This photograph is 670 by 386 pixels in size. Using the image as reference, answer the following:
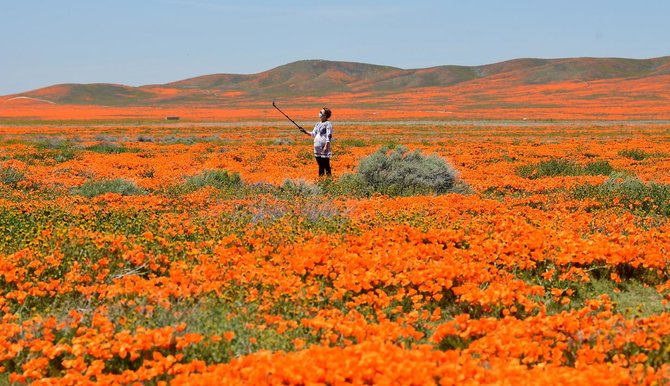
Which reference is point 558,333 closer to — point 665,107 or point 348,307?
point 348,307

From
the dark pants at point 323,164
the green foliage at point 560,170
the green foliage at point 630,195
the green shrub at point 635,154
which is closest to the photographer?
the green foliage at point 630,195

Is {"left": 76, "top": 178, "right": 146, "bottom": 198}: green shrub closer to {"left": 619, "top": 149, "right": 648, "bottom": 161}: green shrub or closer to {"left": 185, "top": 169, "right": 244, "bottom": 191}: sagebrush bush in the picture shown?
{"left": 185, "top": 169, "right": 244, "bottom": 191}: sagebrush bush

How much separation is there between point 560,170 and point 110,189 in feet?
41.5

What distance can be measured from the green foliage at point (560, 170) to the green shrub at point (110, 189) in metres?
10.7

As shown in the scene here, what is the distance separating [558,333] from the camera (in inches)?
204

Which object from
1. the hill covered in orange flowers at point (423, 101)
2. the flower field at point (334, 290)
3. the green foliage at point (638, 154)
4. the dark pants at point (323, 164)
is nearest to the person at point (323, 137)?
the dark pants at point (323, 164)

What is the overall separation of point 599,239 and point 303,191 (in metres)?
6.60

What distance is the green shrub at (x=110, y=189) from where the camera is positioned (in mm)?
13859

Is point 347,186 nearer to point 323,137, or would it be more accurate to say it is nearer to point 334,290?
point 323,137

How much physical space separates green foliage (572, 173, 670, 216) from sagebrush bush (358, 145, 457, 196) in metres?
2.80

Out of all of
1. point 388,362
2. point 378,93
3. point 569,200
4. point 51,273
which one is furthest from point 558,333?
point 378,93

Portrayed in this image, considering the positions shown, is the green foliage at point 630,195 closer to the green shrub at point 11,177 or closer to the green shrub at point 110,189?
the green shrub at point 110,189

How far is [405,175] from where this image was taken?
15.3 metres

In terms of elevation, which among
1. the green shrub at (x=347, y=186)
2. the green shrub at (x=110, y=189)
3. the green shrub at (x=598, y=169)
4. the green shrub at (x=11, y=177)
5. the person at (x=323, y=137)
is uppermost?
the person at (x=323, y=137)
